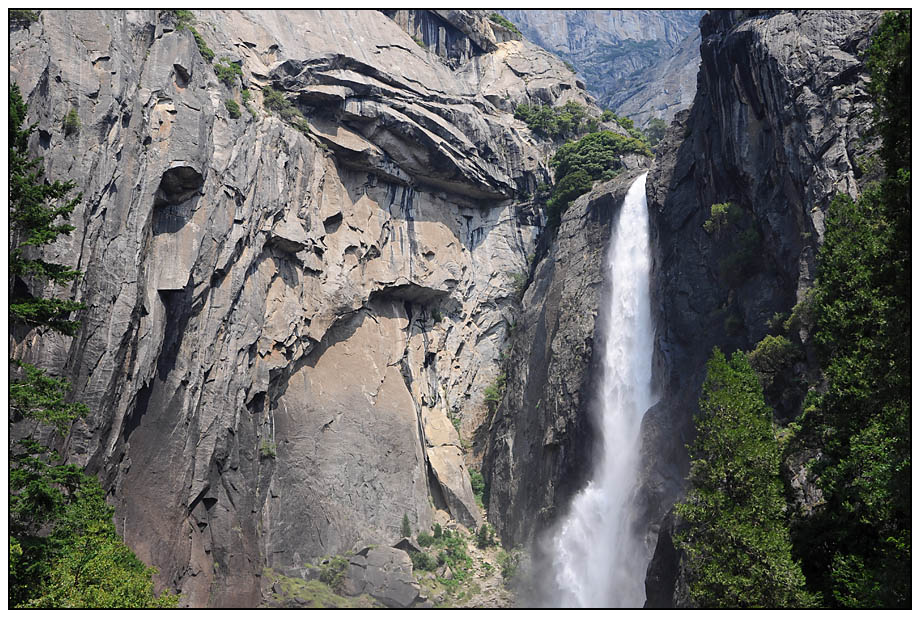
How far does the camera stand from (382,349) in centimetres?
4453

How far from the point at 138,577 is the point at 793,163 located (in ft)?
93.7

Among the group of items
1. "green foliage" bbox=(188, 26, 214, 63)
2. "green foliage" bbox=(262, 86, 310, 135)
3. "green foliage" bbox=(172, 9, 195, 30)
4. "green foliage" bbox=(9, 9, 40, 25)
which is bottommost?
"green foliage" bbox=(9, 9, 40, 25)

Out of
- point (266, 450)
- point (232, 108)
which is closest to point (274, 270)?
point (232, 108)

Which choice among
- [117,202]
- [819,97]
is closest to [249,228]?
[117,202]

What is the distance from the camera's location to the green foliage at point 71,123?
1109 inches

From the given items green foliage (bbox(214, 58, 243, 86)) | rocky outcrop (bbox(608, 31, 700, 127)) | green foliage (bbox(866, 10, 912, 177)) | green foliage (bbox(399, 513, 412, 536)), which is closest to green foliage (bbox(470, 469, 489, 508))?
green foliage (bbox(399, 513, 412, 536))

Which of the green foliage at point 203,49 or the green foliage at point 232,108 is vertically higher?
the green foliage at point 203,49

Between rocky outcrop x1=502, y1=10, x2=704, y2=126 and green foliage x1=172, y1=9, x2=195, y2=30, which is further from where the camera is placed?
rocky outcrop x1=502, y1=10, x2=704, y2=126

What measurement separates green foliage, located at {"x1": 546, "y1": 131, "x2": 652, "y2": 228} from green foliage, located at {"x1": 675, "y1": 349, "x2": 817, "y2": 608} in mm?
29996

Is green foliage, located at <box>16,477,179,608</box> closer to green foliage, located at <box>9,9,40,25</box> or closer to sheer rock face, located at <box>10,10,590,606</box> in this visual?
sheer rock face, located at <box>10,10,590,606</box>

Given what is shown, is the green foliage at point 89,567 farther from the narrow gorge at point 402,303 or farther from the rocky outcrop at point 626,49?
the rocky outcrop at point 626,49

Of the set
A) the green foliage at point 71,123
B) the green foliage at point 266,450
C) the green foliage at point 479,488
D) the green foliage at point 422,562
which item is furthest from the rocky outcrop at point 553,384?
the green foliage at point 71,123

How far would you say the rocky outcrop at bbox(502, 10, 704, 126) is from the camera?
10056 cm

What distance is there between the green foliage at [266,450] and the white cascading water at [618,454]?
15904 millimetres
